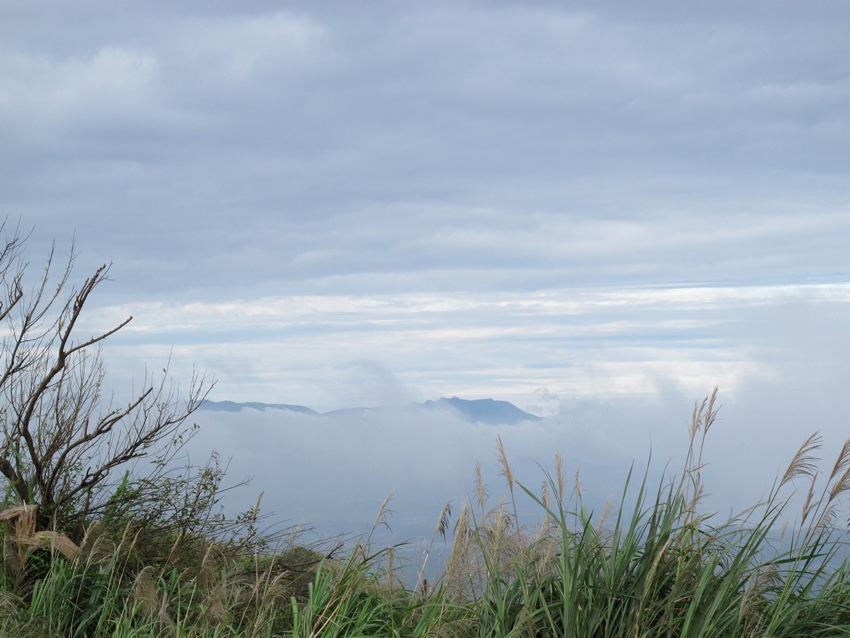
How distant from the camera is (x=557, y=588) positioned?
431 cm

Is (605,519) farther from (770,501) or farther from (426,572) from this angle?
(426,572)

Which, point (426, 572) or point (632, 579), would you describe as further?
point (426, 572)

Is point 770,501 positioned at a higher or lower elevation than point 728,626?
higher

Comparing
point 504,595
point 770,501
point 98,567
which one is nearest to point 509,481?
point 504,595

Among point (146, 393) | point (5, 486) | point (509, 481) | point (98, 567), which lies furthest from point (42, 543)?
point (509, 481)

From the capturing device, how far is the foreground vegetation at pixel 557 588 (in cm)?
408

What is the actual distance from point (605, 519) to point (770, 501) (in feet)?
3.33

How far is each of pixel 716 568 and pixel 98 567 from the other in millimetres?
4440

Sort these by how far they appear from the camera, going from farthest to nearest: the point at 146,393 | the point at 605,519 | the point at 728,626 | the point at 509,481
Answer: the point at 146,393
the point at 509,481
the point at 605,519
the point at 728,626

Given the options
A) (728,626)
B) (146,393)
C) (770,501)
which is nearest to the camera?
(728,626)

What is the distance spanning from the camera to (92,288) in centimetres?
793

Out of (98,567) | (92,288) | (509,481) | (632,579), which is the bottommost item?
(98,567)

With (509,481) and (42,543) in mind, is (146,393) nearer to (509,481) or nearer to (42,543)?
(42,543)

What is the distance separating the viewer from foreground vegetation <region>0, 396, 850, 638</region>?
408 cm
